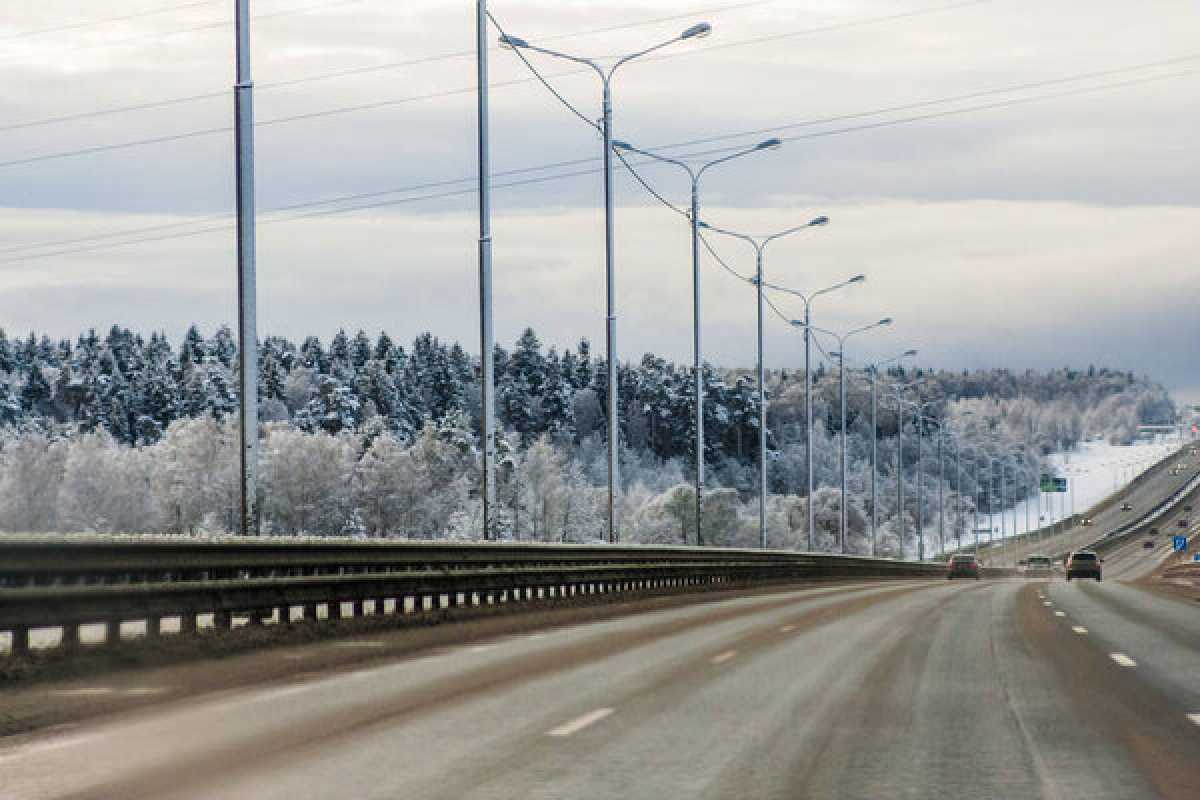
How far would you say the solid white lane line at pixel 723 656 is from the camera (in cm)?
1817

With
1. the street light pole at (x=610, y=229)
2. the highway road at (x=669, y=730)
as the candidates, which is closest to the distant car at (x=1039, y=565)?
the street light pole at (x=610, y=229)

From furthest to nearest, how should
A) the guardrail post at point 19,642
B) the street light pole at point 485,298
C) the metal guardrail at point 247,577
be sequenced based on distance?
the street light pole at point 485,298
the metal guardrail at point 247,577
the guardrail post at point 19,642

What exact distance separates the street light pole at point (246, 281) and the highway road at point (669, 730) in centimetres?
319

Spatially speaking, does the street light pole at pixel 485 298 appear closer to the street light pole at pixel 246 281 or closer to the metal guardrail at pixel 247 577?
the metal guardrail at pixel 247 577

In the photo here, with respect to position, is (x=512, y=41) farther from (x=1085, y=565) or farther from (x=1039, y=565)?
(x=1039, y=565)

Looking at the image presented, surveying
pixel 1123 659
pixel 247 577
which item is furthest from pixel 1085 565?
pixel 247 577

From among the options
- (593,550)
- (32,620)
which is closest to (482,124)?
(593,550)

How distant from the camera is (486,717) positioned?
1280 cm

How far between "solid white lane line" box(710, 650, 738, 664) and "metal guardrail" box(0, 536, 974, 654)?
14.8ft

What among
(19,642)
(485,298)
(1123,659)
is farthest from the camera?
(485,298)

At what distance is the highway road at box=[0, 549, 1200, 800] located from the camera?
9781 mm

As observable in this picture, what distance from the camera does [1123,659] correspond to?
18625mm

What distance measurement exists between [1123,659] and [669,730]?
314 inches

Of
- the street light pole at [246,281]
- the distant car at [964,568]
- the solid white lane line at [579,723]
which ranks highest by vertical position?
the street light pole at [246,281]
